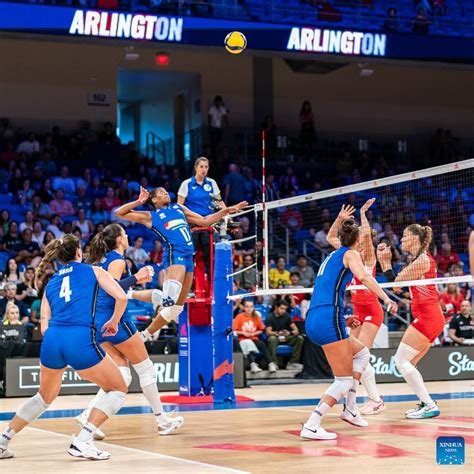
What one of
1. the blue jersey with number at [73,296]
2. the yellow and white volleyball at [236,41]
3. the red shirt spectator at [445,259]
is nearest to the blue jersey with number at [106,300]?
the blue jersey with number at [73,296]

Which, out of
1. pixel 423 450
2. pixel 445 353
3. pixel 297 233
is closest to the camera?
pixel 423 450

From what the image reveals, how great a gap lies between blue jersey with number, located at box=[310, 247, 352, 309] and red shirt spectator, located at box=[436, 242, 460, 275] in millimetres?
11102

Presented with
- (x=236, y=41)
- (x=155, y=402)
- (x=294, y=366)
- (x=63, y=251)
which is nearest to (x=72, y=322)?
(x=63, y=251)

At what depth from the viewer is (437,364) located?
59.1 feet

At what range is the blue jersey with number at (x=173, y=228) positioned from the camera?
1237 cm

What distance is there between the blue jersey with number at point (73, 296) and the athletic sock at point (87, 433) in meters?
0.84

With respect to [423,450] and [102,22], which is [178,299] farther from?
[102,22]

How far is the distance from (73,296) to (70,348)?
0.42m

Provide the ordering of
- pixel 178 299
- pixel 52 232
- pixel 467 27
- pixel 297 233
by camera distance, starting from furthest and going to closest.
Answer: pixel 467 27
pixel 297 233
pixel 52 232
pixel 178 299

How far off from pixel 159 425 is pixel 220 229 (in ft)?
14.4

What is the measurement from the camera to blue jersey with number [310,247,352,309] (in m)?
9.22

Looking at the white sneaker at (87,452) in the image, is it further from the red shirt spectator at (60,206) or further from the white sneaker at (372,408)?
the red shirt spectator at (60,206)

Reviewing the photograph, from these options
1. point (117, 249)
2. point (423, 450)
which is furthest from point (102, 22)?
point (423, 450)

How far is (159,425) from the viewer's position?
31.4 ft
